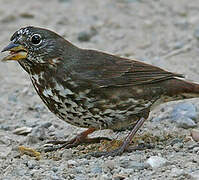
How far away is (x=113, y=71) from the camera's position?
6.71 metres

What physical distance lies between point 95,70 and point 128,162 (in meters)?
1.09

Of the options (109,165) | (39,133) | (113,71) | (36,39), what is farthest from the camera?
(39,133)

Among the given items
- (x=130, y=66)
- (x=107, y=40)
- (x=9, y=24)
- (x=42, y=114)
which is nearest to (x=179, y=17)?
(x=107, y=40)

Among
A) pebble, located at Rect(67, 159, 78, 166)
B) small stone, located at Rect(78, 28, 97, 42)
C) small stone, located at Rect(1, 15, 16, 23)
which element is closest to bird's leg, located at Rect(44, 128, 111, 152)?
pebble, located at Rect(67, 159, 78, 166)

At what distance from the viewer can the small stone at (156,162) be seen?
588 centimetres

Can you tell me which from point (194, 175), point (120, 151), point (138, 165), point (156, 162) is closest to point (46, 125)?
point (120, 151)

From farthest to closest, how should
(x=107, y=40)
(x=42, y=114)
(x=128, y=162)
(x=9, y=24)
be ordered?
(x=9, y=24) → (x=107, y=40) → (x=42, y=114) → (x=128, y=162)

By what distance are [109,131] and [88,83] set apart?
46.9 inches

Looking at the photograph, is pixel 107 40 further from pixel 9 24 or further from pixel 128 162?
pixel 128 162

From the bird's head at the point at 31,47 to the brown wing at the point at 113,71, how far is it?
330 mm

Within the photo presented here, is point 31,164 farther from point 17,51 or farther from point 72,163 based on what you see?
point 17,51

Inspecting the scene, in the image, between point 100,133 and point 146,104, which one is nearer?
point 146,104

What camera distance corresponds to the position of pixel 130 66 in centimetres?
684

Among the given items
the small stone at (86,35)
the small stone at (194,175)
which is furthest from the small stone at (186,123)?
the small stone at (86,35)
